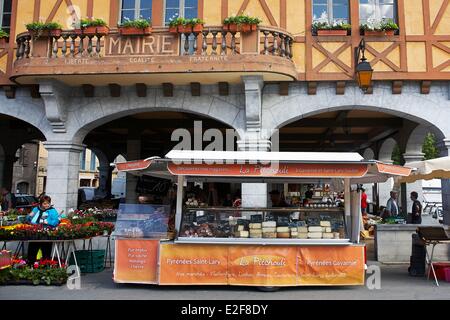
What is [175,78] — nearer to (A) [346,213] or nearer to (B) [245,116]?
(B) [245,116]

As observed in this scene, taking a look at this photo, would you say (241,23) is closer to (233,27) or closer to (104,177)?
(233,27)

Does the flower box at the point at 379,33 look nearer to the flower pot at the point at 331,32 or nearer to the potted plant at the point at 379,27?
the potted plant at the point at 379,27

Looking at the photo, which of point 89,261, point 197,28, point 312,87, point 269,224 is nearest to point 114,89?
point 197,28

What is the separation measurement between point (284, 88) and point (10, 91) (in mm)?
7103

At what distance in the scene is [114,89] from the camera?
10398 mm

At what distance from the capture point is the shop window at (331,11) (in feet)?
33.7

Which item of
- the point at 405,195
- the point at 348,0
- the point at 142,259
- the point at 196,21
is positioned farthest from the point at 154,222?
the point at 405,195

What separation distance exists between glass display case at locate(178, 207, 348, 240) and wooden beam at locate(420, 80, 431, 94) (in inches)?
187

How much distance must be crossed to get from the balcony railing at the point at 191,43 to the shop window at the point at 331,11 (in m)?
1.28

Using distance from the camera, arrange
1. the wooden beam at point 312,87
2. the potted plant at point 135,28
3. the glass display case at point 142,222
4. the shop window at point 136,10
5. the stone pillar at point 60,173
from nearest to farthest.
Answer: the glass display case at point 142,222, the potted plant at point 135,28, the wooden beam at point 312,87, the stone pillar at point 60,173, the shop window at point 136,10

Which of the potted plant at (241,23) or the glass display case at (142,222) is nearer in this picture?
the glass display case at (142,222)

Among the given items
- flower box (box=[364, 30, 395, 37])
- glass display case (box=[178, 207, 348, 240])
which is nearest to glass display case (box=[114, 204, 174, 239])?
glass display case (box=[178, 207, 348, 240])

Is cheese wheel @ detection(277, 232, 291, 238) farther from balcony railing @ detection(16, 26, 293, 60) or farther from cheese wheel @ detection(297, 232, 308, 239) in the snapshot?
balcony railing @ detection(16, 26, 293, 60)

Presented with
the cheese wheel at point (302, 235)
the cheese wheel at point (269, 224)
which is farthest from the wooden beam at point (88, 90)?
the cheese wheel at point (302, 235)
